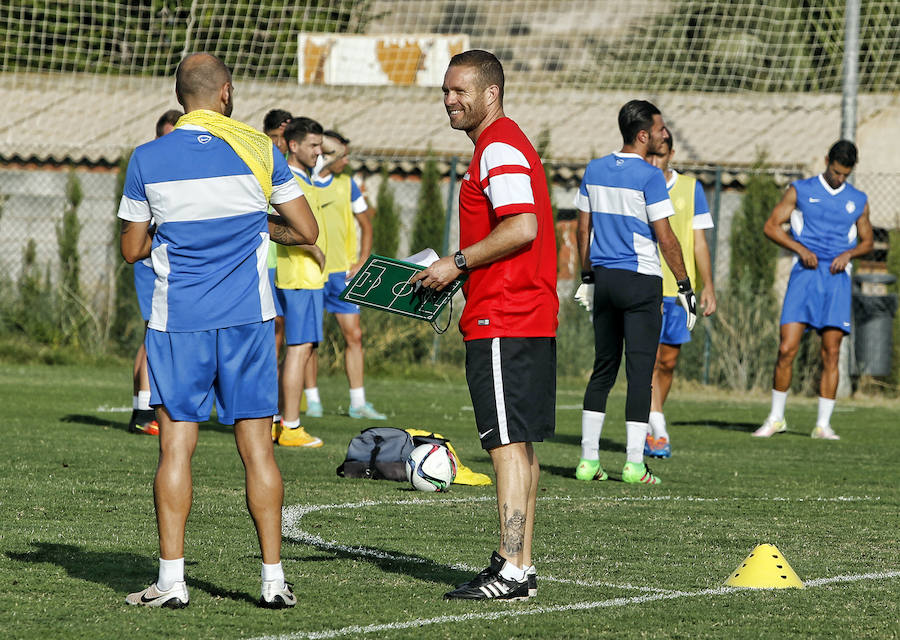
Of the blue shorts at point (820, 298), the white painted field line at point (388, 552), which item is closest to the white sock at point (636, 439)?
the white painted field line at point (388, 552)

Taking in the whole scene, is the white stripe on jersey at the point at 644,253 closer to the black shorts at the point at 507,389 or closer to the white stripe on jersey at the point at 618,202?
the white stripe on jersey at the point at 618,202

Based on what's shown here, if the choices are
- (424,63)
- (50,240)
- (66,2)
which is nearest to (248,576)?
(50,240)

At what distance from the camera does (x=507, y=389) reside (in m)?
4.94

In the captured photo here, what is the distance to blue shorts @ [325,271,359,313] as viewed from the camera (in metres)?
11.3

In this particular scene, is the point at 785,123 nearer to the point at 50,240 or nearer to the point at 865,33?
the point at 865,33

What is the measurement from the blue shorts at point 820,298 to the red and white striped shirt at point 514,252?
6.89 metres

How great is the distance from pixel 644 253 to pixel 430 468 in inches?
74.6

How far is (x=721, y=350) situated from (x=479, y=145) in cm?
1255

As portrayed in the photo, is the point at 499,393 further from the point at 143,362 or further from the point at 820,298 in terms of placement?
the point at 820,298

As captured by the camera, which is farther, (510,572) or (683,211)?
(683,211)

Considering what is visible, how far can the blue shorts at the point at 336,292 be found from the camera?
11.3 meters

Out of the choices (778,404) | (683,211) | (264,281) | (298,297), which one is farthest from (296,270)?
(264,281)

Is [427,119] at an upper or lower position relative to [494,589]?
upper

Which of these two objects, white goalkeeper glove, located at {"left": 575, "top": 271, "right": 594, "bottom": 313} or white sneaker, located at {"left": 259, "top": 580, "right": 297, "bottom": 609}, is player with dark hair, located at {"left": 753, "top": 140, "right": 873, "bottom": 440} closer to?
white goalkeeper glove, located at {"left": 575, "top": 271, "right": 594, "bottom": 313}
